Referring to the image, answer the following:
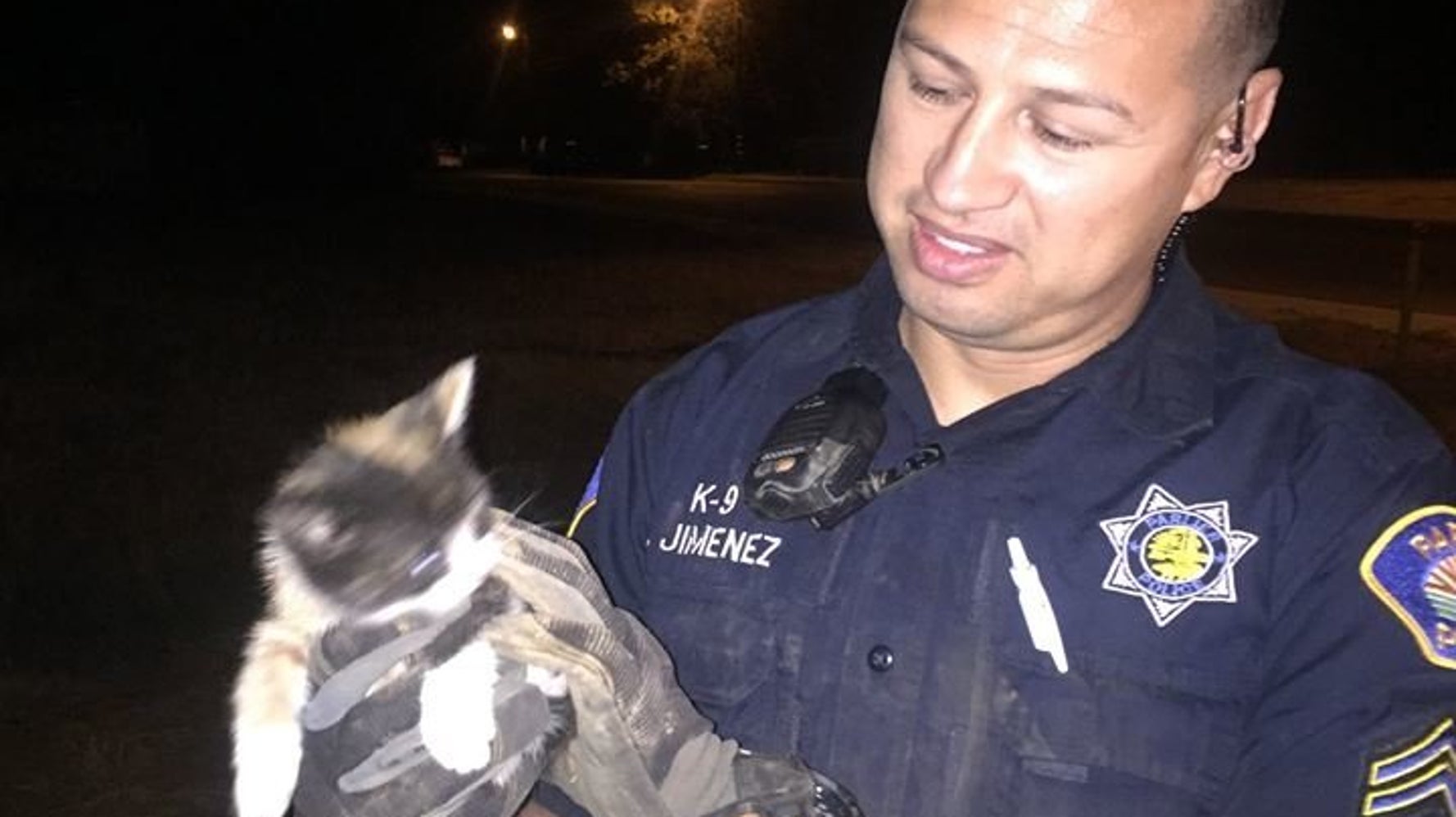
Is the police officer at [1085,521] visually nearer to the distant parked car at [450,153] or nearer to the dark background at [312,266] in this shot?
the dark background at [312,266]

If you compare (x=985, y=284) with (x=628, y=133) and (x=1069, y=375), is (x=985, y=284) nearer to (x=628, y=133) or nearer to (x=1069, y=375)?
(x=1069, y=375)

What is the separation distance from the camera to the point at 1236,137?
77.2 inches

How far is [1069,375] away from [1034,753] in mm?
501

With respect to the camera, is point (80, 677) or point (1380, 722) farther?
point (80, 677)

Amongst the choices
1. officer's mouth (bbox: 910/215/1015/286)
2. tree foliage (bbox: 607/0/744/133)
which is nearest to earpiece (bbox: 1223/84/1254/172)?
officer's mouth (bbox: 910/215/1015/286)

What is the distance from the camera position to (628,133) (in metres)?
53.6

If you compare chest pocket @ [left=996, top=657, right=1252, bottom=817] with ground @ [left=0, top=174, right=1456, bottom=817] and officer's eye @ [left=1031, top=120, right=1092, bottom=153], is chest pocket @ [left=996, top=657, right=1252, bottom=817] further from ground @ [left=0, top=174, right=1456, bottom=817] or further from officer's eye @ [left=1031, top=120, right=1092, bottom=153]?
ground @ [left=0, top=174, right=1456, bottom=817]

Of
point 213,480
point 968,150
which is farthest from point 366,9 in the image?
point 968,150

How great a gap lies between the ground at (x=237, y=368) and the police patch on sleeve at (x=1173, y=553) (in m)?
0.80

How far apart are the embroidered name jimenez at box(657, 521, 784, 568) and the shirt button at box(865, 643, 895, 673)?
0.67 feet

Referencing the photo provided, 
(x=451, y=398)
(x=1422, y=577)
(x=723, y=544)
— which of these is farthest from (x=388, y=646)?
(x=1422, y=577)

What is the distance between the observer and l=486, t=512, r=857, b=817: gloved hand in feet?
5.25

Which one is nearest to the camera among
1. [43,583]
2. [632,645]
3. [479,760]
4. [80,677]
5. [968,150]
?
[479,760]

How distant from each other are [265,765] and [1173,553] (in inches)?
42.2
